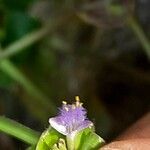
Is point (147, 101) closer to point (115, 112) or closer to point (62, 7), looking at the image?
point (115, 112)

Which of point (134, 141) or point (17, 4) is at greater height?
point (17, 4)

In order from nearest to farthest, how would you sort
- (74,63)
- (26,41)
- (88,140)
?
(88,140) → (26,41) → (74,63)

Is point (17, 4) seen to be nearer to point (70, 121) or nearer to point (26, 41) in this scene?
point (26, 41)

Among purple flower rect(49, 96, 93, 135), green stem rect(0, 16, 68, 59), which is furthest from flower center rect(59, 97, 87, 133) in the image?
green stem rect(0, 16, 68, 59)

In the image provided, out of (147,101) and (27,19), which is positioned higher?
(27,19)

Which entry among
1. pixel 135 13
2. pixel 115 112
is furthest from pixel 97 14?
pixel 115 112

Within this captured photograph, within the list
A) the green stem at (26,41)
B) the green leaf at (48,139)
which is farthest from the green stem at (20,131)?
the green stem at (26,41)

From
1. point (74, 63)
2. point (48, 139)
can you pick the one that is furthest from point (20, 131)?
point (74, 63)
